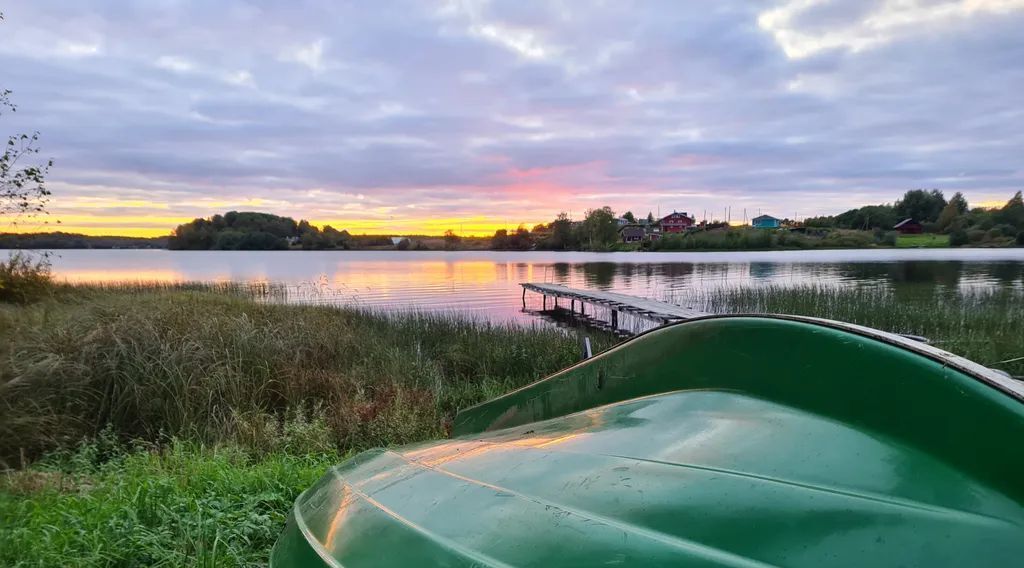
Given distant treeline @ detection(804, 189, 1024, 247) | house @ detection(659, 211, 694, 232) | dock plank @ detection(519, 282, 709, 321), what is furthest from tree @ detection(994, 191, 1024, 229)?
dock plank @ detection(519, 282, 709, 321)

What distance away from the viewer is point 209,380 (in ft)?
20.3

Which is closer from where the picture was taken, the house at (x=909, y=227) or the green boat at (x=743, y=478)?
the green boat at (x=743, y=478)

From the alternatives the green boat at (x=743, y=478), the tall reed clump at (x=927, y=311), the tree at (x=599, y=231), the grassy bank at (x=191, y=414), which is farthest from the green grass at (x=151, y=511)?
the tree at (x=599, y=231)

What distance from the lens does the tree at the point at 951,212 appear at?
8625 cm

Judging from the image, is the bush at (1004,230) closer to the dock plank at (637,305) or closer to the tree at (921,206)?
the tree at (921,206)

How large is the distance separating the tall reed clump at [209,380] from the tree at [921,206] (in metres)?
115

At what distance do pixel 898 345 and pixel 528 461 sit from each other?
101cm

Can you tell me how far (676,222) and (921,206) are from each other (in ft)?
145

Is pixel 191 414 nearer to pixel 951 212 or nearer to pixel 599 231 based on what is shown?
pixel 599 231

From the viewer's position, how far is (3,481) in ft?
11.8

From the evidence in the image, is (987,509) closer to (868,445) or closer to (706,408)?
(868,445)

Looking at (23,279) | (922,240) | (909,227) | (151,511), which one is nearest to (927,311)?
(151,511)

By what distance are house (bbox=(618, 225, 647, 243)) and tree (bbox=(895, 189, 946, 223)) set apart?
160 ft

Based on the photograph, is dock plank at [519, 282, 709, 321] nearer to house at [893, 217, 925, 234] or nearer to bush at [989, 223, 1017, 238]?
bush at [989, 223, 1017, 238]
